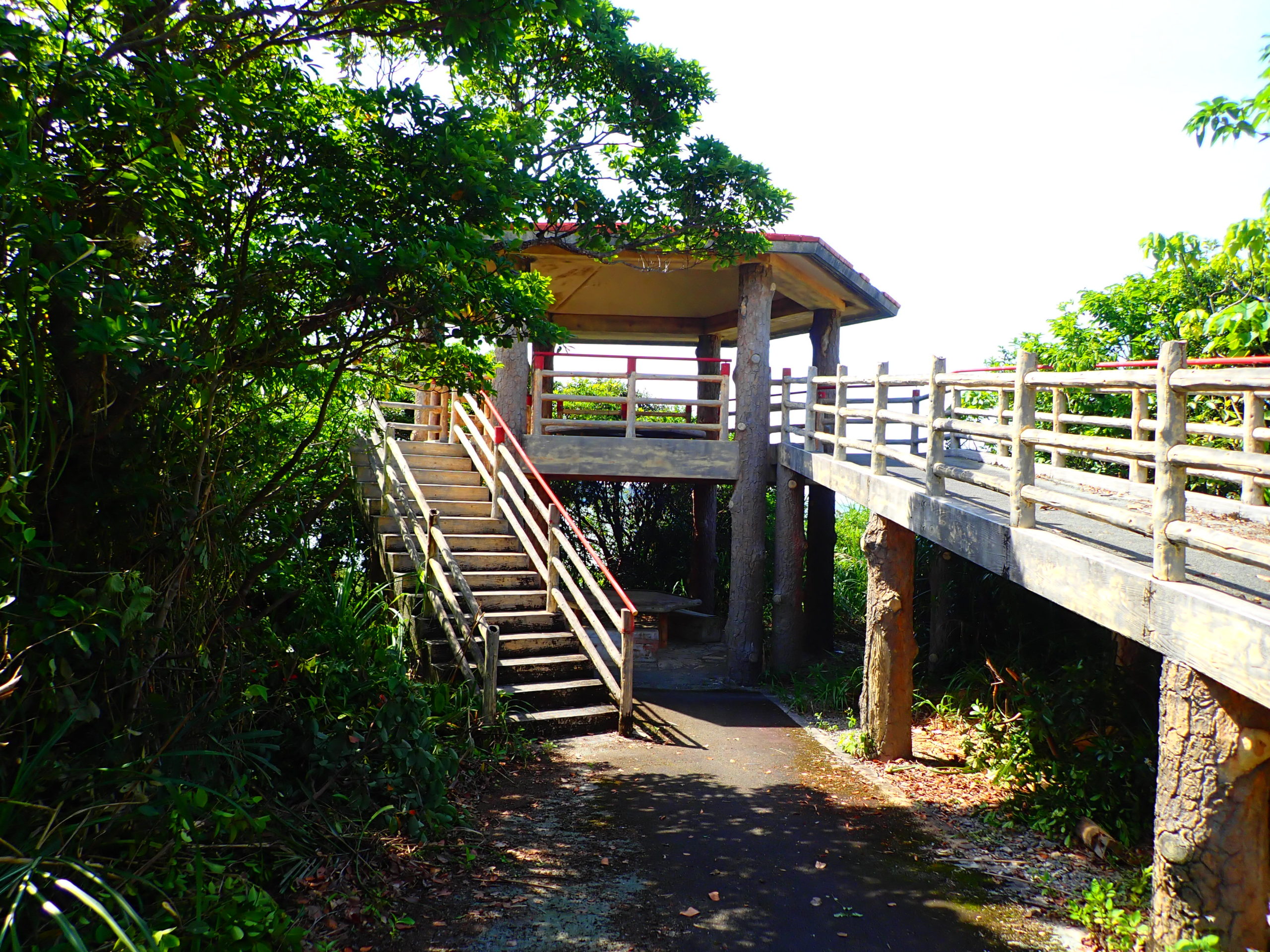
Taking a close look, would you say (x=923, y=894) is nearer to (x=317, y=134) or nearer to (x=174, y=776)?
(x=174, y=776)

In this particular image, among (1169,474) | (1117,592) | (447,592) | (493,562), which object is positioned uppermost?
(1169,474)

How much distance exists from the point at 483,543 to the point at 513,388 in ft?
8.29

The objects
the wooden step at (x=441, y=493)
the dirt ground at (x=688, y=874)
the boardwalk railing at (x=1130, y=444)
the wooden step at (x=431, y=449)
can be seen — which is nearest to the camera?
the boardwalk railing at (x=1130, y=444)

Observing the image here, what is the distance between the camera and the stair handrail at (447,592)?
7.84 meters

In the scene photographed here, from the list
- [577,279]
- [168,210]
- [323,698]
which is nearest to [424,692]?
[323,698]

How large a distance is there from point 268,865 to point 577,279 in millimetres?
10096

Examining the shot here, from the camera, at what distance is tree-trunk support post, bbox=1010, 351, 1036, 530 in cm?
551

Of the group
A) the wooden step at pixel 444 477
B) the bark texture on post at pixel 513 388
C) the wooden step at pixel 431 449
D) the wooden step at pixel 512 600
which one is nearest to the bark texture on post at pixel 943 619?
the wooden step at pixel 512 600

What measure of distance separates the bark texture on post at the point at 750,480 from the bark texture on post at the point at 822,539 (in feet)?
5.60

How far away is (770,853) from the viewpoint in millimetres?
5777

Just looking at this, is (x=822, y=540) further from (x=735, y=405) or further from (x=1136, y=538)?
(x=1136, y=538)

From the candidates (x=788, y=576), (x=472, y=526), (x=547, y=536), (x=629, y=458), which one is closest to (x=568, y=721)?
(x=547, y=536)

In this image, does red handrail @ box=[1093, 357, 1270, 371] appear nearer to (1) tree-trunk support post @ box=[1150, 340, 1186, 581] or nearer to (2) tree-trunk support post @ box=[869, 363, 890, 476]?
(1) tree-trunk support post @ box=[1150, 340, 1186, 581]

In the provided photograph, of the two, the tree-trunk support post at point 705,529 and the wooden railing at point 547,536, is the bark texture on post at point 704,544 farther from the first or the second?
the wooden railing at point 547,536
